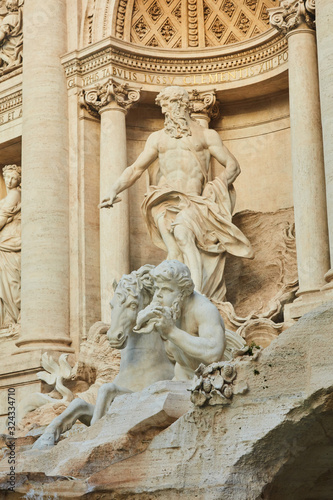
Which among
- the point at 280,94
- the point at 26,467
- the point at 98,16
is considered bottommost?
the point at 26,467

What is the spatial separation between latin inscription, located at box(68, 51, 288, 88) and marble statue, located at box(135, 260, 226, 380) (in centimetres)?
682

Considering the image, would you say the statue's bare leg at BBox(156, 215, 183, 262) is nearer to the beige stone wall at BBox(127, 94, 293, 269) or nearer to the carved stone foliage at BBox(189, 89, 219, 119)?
the beige stone wall at BBox(127, 94, 293, 269)

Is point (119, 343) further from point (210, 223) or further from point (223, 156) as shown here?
point (223, 156)

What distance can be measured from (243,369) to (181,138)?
7678 millimetres

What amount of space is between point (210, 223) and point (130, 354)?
15.3 feet

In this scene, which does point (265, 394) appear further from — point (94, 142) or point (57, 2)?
point (57, 2)

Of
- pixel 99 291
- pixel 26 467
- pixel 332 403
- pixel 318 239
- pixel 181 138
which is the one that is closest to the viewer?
pixel 332 403

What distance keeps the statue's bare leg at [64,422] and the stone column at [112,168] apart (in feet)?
16.6

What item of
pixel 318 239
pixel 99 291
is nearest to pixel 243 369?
pixel 318 239

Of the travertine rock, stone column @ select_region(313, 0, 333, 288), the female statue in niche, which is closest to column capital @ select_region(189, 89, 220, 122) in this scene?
stone column @ select_region(313, 0, 333, 288)

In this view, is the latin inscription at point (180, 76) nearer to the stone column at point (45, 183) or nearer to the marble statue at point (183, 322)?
the stone column at point (45, 183)

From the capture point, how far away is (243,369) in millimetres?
6688

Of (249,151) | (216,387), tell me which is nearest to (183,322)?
(216,387)

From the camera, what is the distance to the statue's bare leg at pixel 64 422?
358 inches
